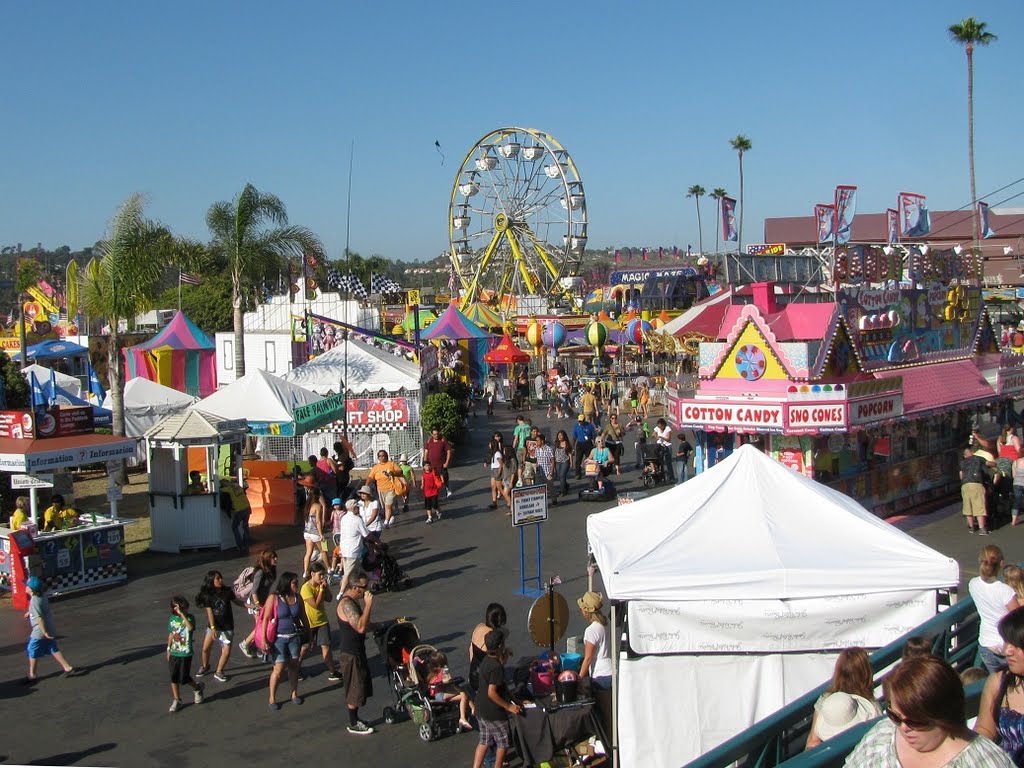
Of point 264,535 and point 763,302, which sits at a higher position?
point 763,302

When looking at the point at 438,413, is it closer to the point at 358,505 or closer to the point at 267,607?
the point at 358,505

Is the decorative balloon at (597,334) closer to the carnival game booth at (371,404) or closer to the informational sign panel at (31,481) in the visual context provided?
the carnival game booth at (371,404)

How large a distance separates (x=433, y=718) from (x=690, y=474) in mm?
11378

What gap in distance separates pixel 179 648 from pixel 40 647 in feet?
6.15

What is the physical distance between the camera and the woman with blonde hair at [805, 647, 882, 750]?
Result: 4.65 m

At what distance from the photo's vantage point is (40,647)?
970 cm

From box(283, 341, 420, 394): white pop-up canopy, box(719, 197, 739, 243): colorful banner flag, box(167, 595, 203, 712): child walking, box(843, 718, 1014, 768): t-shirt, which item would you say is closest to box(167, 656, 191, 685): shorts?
box(167, 595, 203, 712): child walking

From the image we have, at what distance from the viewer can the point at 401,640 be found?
29.4 feet

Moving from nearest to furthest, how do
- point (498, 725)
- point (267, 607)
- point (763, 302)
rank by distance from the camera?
point (498, 725) → point (267, 607) → point (763, 302)

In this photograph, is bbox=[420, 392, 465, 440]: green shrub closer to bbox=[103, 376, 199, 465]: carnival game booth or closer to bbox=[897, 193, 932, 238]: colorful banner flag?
bbox=[103, 376, 199, 465]: carnival game booth

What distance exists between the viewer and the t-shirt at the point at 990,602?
6320 millimetres

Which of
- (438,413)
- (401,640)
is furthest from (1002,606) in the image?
(438,413)

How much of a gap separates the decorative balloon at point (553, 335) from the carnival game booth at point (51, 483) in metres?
25.3

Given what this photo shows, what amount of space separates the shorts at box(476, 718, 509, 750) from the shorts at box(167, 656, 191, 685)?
2.98 metres
